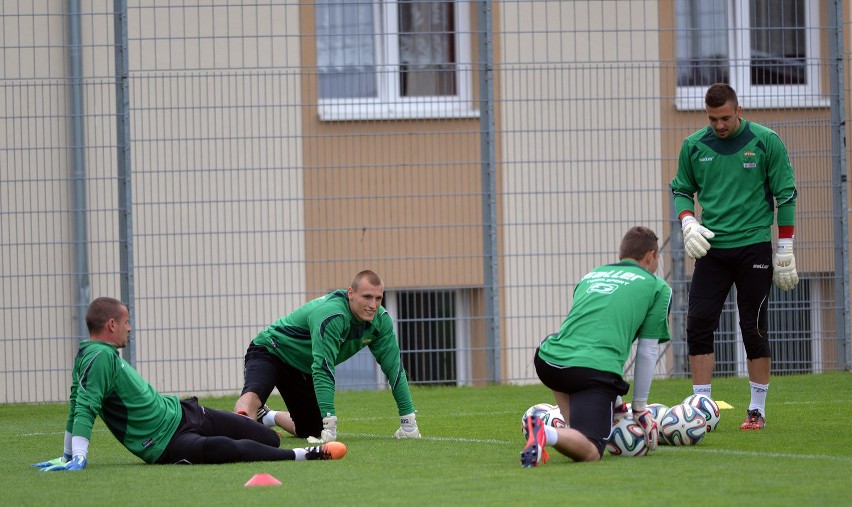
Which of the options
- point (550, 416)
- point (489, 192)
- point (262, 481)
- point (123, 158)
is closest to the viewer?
point (262, 481)

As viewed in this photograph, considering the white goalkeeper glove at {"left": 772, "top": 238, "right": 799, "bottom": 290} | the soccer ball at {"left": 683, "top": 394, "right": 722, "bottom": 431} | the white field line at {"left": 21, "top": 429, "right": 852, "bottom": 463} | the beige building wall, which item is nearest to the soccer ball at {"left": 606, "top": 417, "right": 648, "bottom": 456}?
the white field line at {"left": 21, "top": 429, "right": 852, "bottom": 463}

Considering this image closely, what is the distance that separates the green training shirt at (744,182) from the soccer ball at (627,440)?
182 centimetres

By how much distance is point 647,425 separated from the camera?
6590 mm

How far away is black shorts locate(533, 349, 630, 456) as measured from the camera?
20.8ft

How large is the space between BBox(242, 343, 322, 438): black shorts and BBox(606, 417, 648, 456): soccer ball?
2158 mm

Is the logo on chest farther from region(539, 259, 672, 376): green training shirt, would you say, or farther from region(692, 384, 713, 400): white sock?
region(539, 259, 672, 376): green training shirt

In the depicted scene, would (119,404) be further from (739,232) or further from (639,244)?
(739,232)

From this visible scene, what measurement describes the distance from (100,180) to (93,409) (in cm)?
623

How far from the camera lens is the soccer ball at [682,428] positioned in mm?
7092

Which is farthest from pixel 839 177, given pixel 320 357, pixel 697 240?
pixel 320 357

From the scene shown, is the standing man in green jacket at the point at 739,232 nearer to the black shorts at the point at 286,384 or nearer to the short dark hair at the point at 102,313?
the black shorts at the point at 286,384

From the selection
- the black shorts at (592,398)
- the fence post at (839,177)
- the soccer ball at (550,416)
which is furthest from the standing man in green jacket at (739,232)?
the fence post at (839,177)

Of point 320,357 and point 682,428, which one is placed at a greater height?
point 320,357

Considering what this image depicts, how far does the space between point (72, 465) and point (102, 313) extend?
2.34ft
